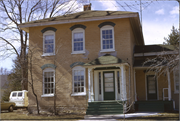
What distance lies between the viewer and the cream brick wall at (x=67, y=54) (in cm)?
1667

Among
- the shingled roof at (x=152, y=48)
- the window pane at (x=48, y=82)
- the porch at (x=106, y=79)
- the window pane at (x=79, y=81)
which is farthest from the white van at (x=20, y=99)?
the shingled roof at (x=152, y=48)

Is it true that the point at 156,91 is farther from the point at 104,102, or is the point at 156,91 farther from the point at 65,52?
the point at 65,52

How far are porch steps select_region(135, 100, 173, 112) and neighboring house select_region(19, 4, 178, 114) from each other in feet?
2.55

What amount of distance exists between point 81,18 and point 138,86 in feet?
24.0

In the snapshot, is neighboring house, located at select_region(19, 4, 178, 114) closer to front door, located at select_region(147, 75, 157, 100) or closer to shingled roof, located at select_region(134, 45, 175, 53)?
front door, located at select_region(147, 75, 157, 100)

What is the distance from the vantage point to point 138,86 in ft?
61.8

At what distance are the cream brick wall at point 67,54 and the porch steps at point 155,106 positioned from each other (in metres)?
1.47

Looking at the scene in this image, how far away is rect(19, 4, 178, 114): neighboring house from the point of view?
53.8 ft

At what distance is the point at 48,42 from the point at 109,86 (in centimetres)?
610

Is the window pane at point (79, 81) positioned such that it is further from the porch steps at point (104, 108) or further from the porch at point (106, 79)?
the porch steps at point (104, 108)

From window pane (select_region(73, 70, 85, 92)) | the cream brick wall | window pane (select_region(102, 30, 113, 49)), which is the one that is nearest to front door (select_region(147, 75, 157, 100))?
the cream brick wall

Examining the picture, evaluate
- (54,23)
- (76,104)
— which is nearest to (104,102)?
(76,104)

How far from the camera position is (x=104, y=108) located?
15.1 metres

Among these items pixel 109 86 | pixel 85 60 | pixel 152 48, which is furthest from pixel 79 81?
pixel 152 48
